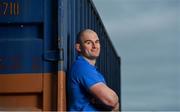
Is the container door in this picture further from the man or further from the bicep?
the bicep

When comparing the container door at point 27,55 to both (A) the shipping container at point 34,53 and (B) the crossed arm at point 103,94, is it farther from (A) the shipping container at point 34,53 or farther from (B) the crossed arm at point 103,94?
(B) the crossed arm at point 103,94

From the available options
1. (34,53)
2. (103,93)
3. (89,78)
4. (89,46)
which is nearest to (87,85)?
(89,78)

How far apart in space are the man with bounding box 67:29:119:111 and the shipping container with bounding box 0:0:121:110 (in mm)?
101

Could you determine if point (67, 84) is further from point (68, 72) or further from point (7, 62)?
point (7, 62)

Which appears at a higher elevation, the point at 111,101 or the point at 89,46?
the point at 89,46

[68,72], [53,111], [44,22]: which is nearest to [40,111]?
[53,111]

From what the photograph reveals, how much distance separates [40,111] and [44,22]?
845 millimetres

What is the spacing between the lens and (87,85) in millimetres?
5070

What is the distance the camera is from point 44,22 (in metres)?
5.27

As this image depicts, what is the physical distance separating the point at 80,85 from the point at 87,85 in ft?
0.37

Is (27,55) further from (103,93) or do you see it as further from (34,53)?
(103,93)

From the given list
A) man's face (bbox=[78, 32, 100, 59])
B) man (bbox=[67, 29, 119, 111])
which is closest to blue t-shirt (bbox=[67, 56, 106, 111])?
man (bbox=[67, 29, 119, 111])

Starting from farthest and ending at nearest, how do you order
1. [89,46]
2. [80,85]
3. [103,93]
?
1. [89,46]
2. [80,85]
3. [103,93]

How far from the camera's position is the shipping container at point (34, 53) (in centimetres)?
510
